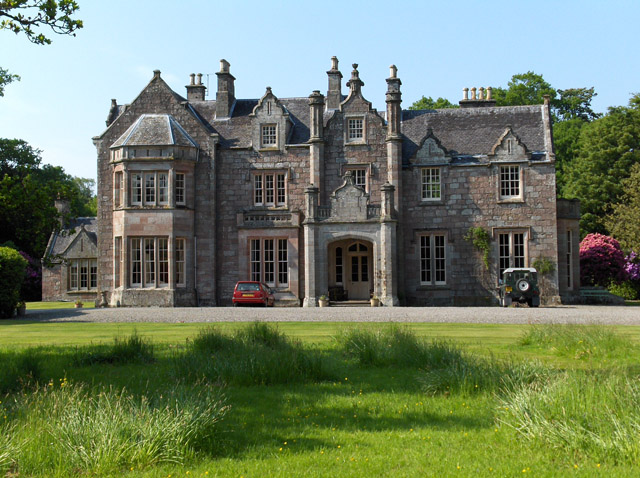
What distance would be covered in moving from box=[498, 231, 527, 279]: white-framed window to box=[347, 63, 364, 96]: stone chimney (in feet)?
33.4

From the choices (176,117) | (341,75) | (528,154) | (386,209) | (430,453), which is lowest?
(430,453)

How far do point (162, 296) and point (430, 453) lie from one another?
28.4 m

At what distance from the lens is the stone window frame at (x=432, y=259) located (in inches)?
1416

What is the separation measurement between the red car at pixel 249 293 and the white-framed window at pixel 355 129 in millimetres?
8983

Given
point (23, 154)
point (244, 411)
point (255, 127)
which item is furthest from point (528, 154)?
point (23, 154)

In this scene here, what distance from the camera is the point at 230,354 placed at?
12711 millimetres

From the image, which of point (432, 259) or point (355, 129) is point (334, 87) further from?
point (432, 259)

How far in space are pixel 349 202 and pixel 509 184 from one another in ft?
26.9

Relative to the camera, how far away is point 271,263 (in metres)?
36.3

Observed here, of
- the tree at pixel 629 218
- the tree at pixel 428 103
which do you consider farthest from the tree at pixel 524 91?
the tree at pixel 629 218

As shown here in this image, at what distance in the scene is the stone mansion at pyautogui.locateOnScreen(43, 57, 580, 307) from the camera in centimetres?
3503

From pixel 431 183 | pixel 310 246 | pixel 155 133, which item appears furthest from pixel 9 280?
pixel 431 183

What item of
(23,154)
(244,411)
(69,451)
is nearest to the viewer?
(69,451)

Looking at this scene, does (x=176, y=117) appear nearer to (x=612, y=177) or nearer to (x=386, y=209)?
(x=386, y=209)
